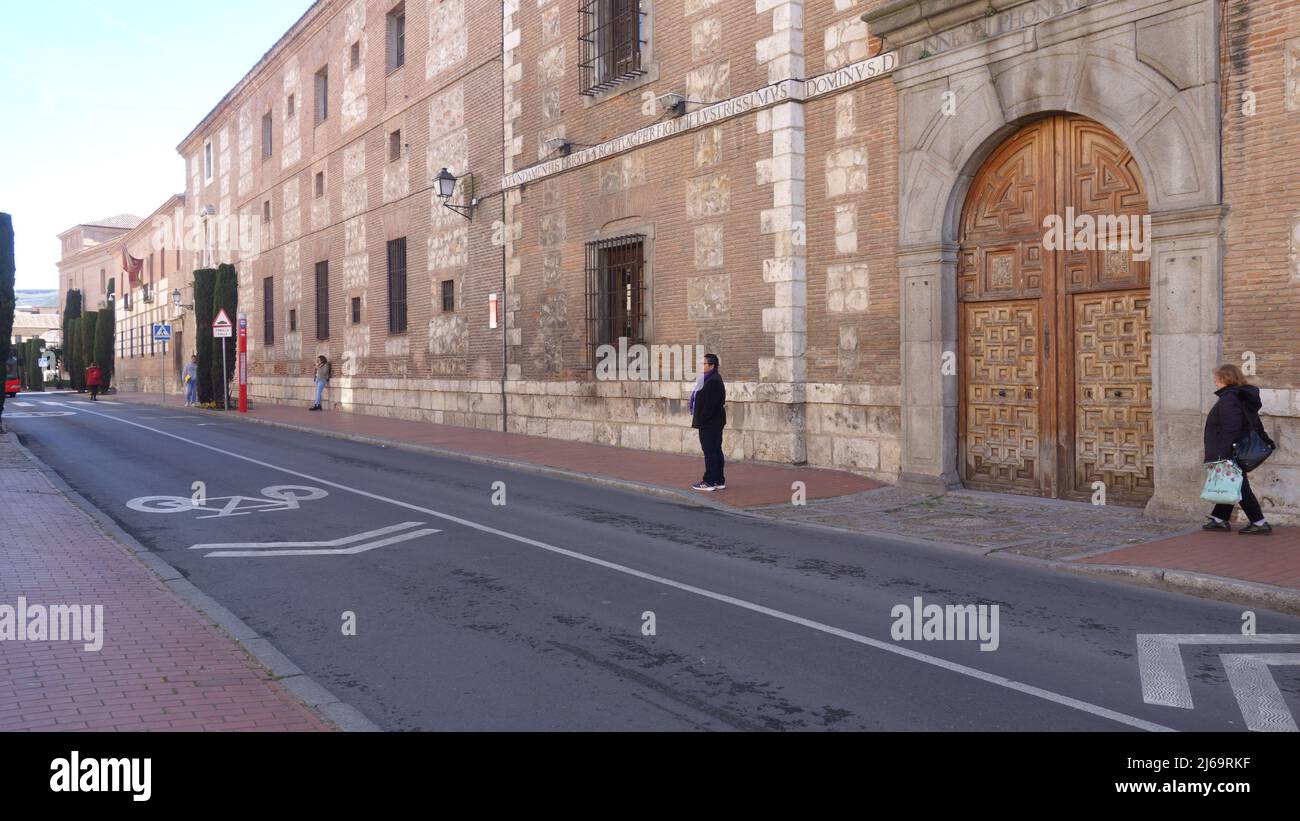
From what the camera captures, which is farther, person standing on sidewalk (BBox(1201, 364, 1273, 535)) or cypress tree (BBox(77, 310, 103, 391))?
cypress tree (BBox(77, 310, 103, 391))

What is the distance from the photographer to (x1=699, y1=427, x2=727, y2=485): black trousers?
12805mm

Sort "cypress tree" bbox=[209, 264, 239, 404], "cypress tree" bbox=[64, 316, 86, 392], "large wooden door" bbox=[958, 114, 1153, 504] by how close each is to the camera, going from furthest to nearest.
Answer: "cypress tree" bbox=[64, 316, 86, 392] < "cypress tree" bbox=[209, 264, 239, 404] < "large wooden door" bbox=[958, 114, 1153, 504]

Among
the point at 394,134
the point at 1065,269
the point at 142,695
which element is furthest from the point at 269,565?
the point at 394,134

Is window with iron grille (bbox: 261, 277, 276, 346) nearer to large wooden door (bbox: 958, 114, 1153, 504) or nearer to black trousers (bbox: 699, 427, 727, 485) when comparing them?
black trousers (bbox: 699, 427, 727, 485)

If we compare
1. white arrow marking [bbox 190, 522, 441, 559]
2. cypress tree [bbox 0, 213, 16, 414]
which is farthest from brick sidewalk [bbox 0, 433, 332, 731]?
cypress tree [bbox 0, 213, 16, 414]

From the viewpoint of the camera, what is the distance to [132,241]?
6238cm

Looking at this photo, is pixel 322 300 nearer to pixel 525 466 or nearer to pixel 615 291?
pixel 615 291

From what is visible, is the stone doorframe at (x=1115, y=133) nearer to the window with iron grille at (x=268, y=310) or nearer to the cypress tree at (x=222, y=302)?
the cypress tree at (x=222, y=302)

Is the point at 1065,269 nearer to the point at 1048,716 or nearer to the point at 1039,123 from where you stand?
the point at 1039,123

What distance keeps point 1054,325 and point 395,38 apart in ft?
Result: 72.1

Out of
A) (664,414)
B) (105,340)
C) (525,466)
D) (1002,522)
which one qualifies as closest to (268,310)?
(105,340)

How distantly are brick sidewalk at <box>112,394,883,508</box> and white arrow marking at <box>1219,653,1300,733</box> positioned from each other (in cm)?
653

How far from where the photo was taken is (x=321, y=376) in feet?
100
